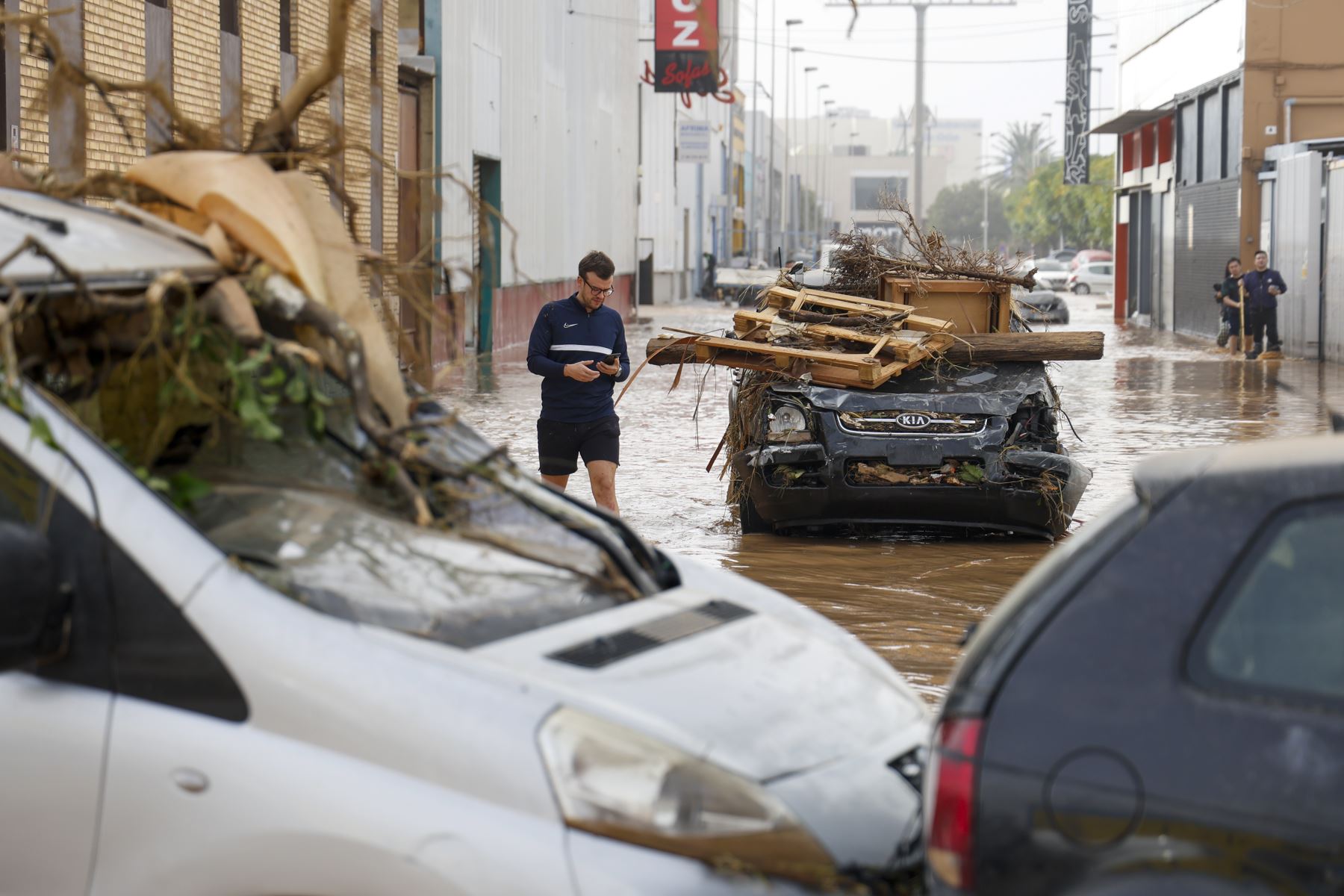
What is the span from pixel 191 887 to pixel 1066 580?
5.26 feet

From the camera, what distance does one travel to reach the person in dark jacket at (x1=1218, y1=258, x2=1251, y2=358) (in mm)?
27344

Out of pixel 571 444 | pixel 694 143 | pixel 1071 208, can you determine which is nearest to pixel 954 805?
pixel 571 444

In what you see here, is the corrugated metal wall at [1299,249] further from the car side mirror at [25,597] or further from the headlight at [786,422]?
the car side mirror at [25,597]

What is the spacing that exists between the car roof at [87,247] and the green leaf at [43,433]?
12.2 inches

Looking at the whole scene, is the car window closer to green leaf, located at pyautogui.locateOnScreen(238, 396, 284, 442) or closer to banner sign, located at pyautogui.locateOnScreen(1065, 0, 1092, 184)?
green leaf, located at pyautogui.locateOnScreen(238, 396, 284, 442)

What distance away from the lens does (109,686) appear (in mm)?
2953

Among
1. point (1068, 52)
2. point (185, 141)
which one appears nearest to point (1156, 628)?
point (185, 141)

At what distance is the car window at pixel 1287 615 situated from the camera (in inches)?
105

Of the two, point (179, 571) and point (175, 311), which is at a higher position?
point (175, 311)

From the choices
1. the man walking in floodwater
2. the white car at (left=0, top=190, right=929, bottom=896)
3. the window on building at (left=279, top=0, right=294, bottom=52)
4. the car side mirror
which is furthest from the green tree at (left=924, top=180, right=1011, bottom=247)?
the car side mirror

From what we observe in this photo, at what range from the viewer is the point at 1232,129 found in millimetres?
29953

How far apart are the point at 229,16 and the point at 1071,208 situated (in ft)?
275

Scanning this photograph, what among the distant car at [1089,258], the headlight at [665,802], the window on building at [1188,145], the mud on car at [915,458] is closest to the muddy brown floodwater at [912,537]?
the mud on car at [915,458]

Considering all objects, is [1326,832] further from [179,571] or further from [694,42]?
[694,42]
